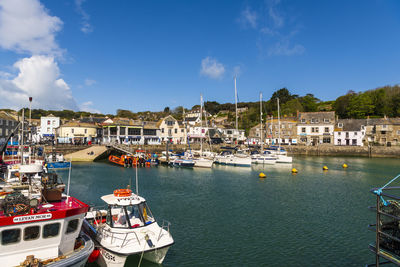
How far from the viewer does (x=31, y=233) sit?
1135cm

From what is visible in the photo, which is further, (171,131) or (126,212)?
(171,131)

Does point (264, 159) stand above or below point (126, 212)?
below

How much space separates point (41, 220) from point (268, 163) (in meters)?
56.6

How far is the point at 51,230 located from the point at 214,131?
96.0 m

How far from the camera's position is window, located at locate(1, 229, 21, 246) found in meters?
10.8

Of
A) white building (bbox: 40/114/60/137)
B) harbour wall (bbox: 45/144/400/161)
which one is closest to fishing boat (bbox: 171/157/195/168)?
harbour wall (bbox: 45/144/400/161)

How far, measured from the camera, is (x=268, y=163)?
206 ft

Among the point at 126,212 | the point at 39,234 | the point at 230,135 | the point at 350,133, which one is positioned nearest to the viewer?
the point at 39,234

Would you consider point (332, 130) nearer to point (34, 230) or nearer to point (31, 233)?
point (34, 230)

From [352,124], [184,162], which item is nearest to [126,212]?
[184,162]

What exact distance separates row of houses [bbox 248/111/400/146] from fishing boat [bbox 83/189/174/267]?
7328 centimetres

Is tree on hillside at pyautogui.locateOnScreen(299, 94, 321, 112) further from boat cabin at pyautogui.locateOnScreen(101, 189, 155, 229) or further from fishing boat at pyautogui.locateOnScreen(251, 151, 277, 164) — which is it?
boat cabin at pyautogui.locateOnScreen(101, 189, 155, 229)

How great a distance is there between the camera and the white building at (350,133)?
88.1 m

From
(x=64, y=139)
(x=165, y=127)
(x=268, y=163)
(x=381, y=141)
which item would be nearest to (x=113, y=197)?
(x=268, y=163)
